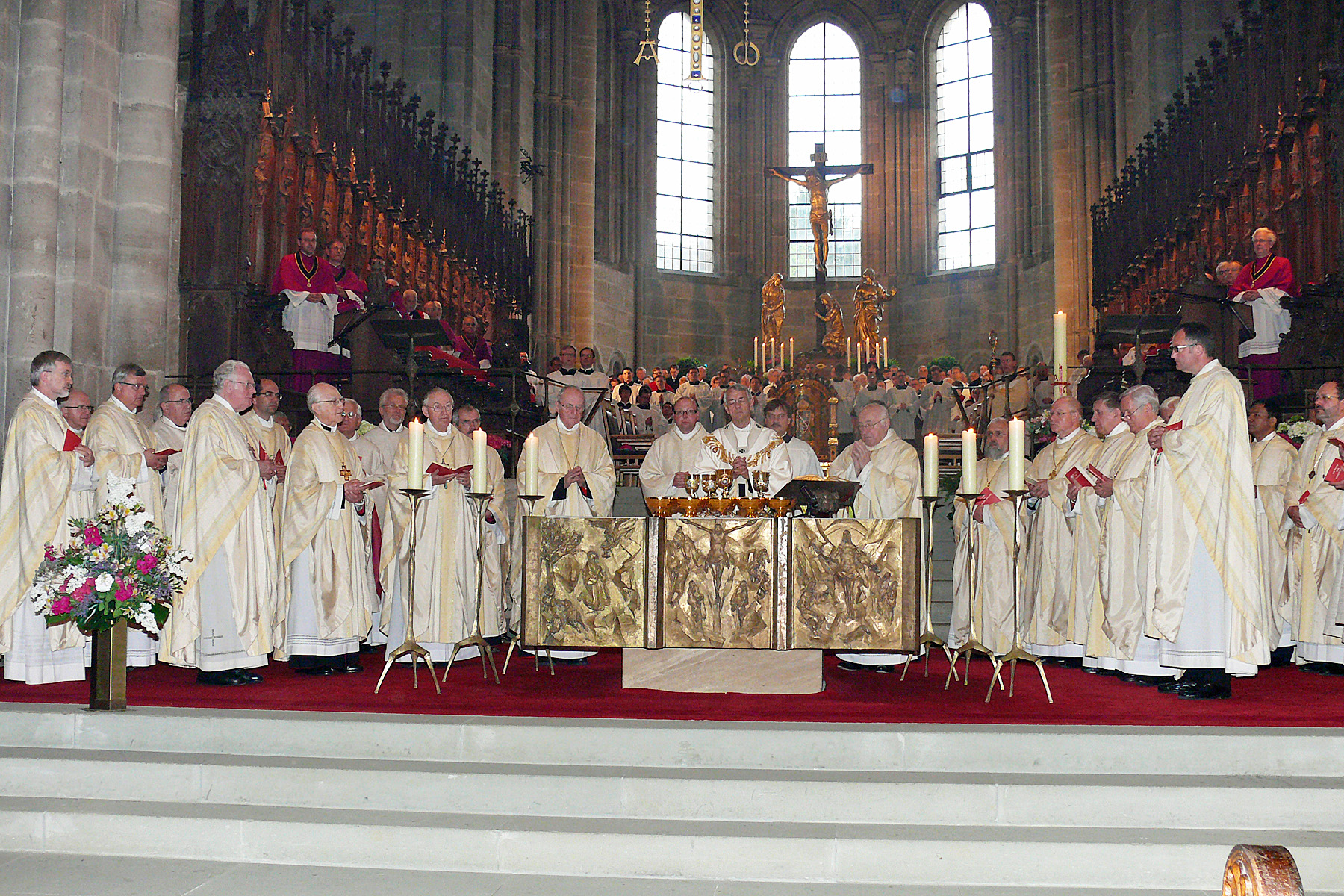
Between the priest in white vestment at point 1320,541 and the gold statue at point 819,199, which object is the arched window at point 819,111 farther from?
the priest in white vestment at point 1320,541

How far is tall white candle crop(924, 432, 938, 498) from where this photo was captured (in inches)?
265

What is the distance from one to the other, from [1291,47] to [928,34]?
50.5 feet

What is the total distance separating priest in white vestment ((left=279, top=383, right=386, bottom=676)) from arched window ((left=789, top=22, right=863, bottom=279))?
21.3 metres

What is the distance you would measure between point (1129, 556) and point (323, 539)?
493 centimetres

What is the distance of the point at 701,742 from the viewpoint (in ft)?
18.3

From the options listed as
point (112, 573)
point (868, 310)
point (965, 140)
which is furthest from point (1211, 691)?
point (965, 140)

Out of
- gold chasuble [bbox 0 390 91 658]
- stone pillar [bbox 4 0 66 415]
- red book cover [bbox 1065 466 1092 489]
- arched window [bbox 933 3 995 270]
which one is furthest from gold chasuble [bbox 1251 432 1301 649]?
arched window [bbox 933 3 995 270]

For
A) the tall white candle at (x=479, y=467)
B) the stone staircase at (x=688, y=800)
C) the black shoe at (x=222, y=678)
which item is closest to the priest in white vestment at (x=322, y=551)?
the black shoe at (x=222, y=678)

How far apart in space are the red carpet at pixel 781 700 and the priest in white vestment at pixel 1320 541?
312 mm

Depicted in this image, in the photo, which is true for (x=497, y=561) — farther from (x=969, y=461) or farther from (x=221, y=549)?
(x=969, y=461)

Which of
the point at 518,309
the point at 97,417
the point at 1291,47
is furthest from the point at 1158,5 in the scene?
the point at 97,417

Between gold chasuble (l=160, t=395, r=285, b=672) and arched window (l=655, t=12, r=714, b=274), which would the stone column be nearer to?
gold chasuble (l=160, t=395, r=285, b=672)

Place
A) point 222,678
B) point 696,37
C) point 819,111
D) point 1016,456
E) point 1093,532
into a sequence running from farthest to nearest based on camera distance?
1. point 819,111
2. point 696,37
3. point 1093,532
4. point 222,678
5. point 1016,456

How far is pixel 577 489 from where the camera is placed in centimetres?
875
